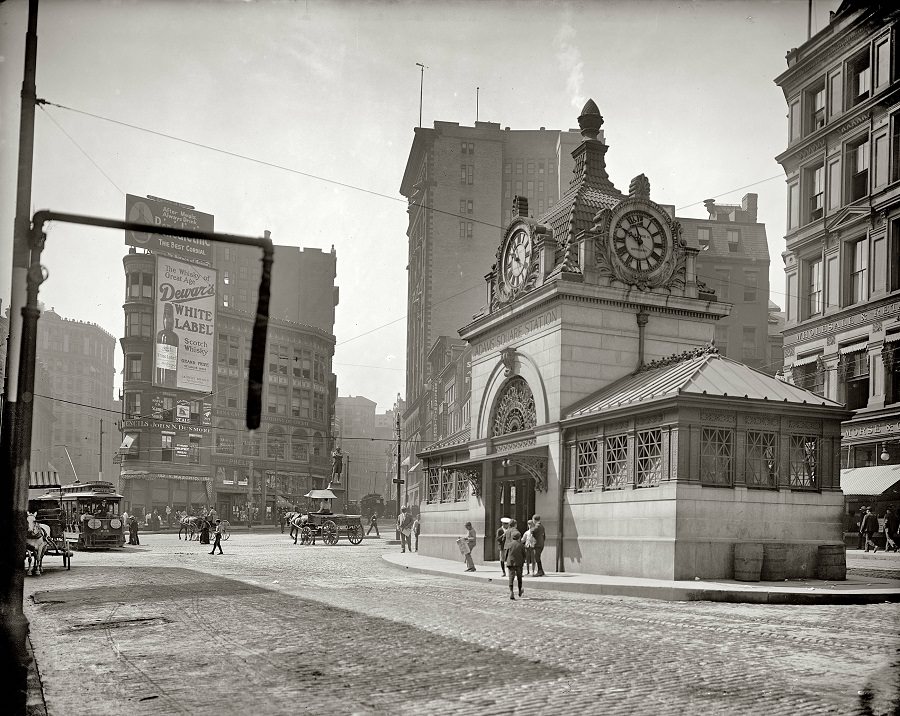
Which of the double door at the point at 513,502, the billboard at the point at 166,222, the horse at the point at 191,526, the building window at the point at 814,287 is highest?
the billboard at the point at 166,222

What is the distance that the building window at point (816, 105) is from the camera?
40188mm

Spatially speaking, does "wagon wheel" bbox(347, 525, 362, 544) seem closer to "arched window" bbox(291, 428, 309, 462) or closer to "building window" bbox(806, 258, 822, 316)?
"building window" bbox(806, 258, 822, 316)

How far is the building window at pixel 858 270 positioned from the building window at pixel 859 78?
18.8 feet

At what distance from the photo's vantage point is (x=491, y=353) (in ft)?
105

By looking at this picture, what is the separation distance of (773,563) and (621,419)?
16.6 feet

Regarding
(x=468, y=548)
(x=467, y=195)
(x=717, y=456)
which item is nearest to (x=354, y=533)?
(x=468, y=548)

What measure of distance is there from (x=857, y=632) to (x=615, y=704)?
6.62 m

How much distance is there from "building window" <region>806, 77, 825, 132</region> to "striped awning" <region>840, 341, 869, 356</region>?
32.0 feet

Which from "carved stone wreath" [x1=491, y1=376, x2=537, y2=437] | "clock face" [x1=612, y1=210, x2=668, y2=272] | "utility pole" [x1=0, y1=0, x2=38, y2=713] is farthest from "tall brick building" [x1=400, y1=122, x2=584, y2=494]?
"utility pole" [x1=0, y1=0, x2=38, y2=713]

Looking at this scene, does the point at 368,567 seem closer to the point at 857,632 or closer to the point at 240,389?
the point at 857,632

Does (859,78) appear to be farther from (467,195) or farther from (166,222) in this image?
(166,222)

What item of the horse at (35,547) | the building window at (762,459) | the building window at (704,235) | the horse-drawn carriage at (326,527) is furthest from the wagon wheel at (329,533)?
the building window at (704,235)

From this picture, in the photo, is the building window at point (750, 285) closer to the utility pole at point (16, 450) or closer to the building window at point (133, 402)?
the building window at point (133, 402)

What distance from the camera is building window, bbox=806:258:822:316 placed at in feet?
132
